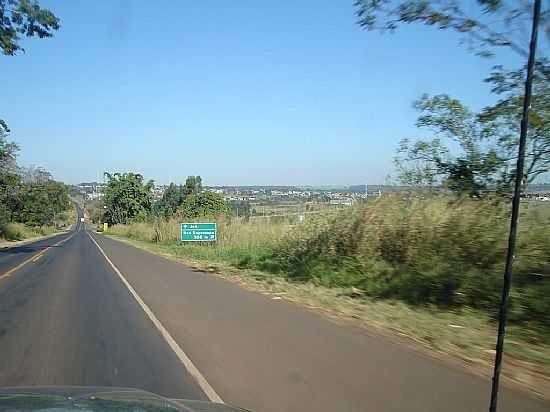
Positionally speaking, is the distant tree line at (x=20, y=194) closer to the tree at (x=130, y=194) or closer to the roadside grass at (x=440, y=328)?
the tree at (x=130, y=194)

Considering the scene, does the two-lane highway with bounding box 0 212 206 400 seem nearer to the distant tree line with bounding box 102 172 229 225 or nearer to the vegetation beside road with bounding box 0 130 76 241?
the vegetation beside road with bounding box 0 130 76 241

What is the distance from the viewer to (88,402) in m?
4.13

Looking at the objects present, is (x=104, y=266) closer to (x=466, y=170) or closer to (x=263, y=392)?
(x=466, y=170)

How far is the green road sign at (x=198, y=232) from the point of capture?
3378cm

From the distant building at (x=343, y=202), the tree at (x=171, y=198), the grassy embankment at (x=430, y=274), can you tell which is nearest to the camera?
the grassy embankment at (x=430, y=274)

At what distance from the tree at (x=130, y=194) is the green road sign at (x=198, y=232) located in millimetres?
58280

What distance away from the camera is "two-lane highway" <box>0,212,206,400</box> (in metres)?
6.47

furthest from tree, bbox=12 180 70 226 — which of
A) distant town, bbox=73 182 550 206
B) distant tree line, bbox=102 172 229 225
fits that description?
distant town, bbox=73 182 550 206

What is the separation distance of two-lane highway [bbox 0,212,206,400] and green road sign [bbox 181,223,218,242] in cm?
1777

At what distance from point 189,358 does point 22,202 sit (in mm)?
80038

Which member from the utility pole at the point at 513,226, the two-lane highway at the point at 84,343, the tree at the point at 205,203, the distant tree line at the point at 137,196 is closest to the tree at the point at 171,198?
the distant tree line at the point at 137,196

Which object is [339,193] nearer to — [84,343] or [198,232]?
[84,343]

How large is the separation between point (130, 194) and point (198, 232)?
62.5 metres

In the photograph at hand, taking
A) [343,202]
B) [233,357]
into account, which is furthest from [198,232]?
[233,357]
